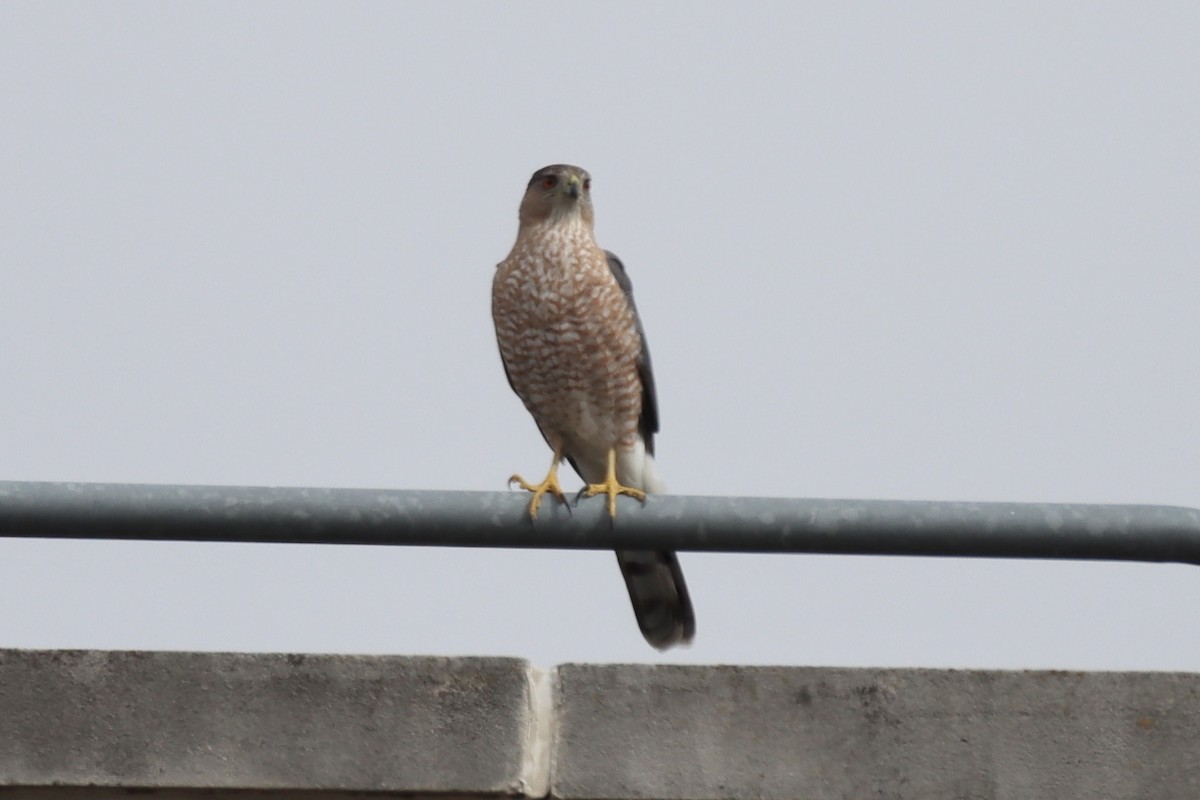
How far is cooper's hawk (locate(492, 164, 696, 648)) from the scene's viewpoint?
462 cm

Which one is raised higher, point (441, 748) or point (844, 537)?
point (844, 537)

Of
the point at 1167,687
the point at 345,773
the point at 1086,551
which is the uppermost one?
the point at 1086,551

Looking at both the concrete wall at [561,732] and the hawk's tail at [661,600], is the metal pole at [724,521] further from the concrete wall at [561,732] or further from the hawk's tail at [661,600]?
the hawk's tail at [661,600]

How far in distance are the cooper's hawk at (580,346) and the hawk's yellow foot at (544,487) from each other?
19 centimetres

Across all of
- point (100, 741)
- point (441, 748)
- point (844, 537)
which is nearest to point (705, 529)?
point (844, 537)

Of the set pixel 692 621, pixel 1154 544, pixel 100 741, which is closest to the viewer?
pixel 1154 544

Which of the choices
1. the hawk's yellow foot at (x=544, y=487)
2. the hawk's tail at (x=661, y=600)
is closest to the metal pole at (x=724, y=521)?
the hawk's yellow foot at (x=544, y=487)

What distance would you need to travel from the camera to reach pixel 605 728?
2.48m

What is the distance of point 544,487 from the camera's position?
10.7ft

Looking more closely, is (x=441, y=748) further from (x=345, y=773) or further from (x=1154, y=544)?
(x=1154, y=544)

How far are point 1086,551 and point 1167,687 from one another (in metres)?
0.53

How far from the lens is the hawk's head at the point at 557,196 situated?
4.94 metres

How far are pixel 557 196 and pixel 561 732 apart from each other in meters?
2.73

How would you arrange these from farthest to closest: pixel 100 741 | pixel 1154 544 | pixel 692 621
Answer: pixel 692 621 → pixel 100 741 → pixel 1154 544
